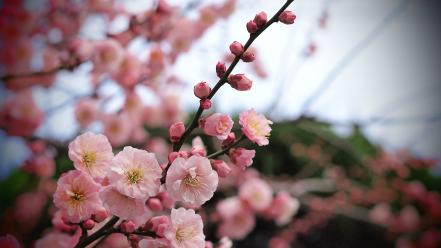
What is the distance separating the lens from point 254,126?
1187 millimetres

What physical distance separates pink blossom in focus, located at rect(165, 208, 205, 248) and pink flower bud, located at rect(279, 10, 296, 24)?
2.46ft

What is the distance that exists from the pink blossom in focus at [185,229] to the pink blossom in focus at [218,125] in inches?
11.2

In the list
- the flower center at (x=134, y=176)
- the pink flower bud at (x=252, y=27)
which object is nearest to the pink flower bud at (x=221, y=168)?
the flower center at (x=134, y=176)

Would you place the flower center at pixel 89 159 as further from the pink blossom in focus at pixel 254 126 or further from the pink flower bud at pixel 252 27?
the pink flower bud at pixel 252 27

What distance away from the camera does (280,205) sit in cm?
291

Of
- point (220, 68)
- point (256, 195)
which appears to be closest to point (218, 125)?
point (220, 68)

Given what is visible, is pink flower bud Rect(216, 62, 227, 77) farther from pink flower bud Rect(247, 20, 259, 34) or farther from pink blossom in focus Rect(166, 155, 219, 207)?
pink blossom in focus Rect(166, 155, 219, 207)

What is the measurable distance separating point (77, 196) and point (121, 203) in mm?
156

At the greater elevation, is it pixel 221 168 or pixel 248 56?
pixel 248 56

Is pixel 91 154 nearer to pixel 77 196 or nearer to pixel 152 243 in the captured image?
pixel 77 196

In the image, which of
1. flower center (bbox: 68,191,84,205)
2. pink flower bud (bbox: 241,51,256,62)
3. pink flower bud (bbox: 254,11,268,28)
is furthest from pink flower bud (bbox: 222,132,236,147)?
flower center (bbox: 68,191,84,205)

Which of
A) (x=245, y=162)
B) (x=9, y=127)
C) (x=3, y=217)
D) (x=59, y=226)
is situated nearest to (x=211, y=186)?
(x=245, y=162)

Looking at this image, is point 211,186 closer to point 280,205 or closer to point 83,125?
point 280,205

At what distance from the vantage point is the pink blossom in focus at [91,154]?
109cm
